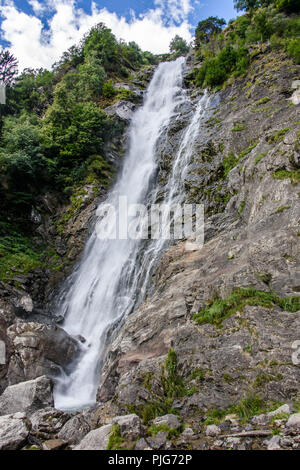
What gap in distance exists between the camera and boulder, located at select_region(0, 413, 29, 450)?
493 centimetres

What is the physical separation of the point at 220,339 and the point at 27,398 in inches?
227

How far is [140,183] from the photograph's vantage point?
795 inches

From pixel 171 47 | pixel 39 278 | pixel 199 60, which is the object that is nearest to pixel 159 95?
pixel 199 60

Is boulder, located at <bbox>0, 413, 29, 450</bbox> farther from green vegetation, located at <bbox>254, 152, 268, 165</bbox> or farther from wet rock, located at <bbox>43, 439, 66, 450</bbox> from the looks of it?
green vegetation, located at <bbox>254, 152, 268, 165</bbox>

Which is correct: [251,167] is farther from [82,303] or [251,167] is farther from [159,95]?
[159,95]

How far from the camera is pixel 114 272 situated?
15.5 metres

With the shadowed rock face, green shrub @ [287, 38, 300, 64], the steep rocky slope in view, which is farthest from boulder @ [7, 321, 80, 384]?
green shrub @ [287, 38, 300, 64]

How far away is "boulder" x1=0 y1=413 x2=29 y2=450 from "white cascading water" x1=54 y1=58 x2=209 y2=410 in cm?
426

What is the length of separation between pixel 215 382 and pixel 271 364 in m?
1.00

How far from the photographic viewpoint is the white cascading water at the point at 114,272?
11195 millimetres

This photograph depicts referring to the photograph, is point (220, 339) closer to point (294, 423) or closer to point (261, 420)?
point (261, 420)

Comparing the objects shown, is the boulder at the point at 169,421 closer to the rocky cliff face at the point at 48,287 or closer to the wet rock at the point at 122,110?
the rocky cliff face at the point at 48,287

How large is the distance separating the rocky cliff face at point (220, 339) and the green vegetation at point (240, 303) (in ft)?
0.09

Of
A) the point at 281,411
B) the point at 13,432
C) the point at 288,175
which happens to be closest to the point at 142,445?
the point at 281,411
